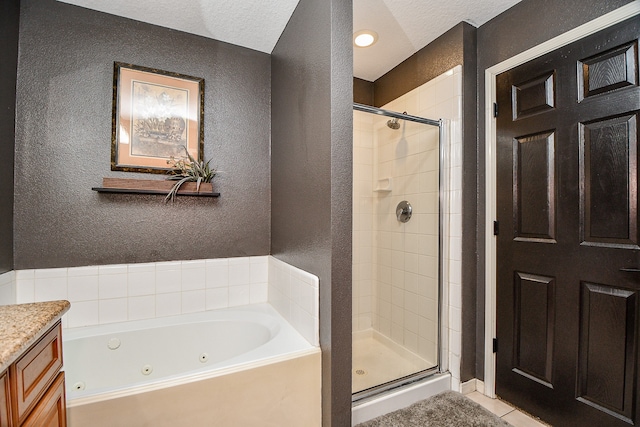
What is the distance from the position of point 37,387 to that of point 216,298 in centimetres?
133

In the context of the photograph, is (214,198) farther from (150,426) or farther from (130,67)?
(150,426)

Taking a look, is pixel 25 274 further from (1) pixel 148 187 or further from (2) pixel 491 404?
(2) pixel 491 404

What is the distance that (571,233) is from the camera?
160 cm

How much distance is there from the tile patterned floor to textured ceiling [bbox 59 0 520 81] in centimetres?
251

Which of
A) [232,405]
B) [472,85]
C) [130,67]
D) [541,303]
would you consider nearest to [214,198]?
[130,67]

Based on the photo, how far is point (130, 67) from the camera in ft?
6.48

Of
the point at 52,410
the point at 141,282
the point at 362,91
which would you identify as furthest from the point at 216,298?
the point at 362,91

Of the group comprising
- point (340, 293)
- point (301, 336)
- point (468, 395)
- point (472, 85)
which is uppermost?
point (472, 85)

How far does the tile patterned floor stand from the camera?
66.7 inches

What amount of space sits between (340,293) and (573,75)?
1.70 metres

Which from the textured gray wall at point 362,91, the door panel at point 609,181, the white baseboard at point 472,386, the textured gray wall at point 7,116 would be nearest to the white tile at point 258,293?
the textured gray wall at point 7,116

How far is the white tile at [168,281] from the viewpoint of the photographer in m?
2.03

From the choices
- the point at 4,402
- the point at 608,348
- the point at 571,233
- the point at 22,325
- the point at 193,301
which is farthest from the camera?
the point at 193,301

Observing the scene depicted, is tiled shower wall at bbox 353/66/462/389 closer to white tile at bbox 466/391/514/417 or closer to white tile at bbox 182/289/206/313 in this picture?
white tile at bbox 466/391/514/417
